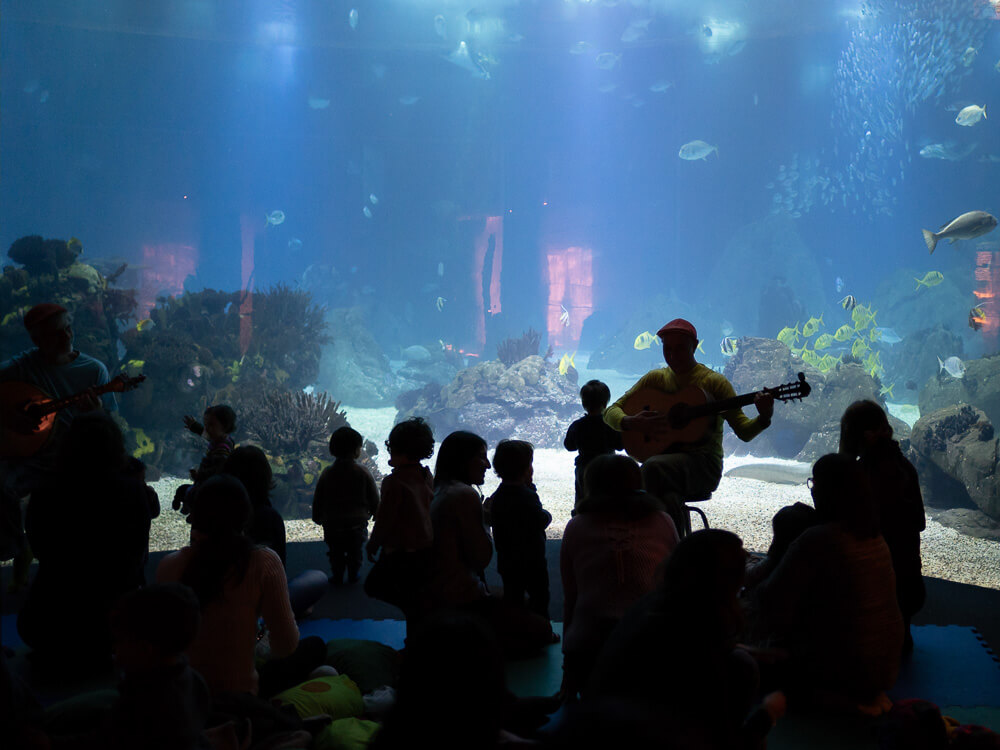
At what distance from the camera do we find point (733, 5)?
112 ft

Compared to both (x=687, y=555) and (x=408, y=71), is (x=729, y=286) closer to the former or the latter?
(x=408, y=71)

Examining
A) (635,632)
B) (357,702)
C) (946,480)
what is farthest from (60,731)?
(946,480)

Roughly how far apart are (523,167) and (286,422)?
41463 millimetres

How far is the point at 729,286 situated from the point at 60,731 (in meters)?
34.6

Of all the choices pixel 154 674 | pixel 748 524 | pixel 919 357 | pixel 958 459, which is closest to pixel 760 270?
pixel 919 357

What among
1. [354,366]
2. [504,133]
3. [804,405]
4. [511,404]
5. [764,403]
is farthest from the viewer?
[504,133]

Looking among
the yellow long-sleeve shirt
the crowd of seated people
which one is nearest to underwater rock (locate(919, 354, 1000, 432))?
A: the yellow long-sleeve shirt

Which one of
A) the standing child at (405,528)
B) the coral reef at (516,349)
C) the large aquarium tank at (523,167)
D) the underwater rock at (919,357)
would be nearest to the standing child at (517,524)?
the standing child at (405,528)

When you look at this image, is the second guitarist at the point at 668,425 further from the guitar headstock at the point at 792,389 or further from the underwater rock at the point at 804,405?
the underwater rock at the point at 804,405

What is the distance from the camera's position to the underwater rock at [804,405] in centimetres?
1132

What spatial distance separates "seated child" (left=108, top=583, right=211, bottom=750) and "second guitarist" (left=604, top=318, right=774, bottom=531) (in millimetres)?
2609

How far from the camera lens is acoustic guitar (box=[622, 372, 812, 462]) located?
3.60 meters

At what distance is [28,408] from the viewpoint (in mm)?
3688

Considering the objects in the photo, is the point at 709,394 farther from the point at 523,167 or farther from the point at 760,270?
the point at 523,167
